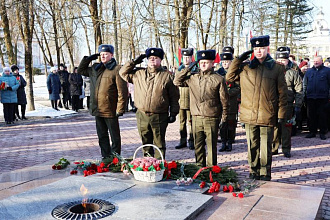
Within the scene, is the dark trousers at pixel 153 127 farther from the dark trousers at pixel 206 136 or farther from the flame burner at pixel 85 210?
the flame burner at pixel 85 210

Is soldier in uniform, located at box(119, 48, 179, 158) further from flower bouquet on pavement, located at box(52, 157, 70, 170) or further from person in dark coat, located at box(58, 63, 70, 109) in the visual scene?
person in dark coat, located at box(58, 63, 70, 109)

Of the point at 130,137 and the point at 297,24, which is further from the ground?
the point at 297,24

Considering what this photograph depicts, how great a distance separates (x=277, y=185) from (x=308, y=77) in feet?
18.1

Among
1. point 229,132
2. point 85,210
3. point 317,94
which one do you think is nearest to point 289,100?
point 229,132

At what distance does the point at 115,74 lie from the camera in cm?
644

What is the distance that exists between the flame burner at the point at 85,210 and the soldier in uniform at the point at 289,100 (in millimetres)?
4621

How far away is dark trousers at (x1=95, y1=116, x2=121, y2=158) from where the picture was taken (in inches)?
260

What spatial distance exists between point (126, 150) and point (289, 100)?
12.3 feet

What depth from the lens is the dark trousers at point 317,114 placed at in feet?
31.7

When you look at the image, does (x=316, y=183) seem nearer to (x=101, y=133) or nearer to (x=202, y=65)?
(x=202, y=65)

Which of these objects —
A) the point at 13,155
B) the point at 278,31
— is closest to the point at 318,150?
the point at 13,155

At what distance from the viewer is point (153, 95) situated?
5.94 meters

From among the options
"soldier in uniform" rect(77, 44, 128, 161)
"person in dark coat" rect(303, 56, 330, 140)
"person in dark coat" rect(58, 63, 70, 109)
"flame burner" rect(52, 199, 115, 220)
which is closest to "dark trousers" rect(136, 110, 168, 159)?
"soldier in uniform" rect(77, 44, 128, 161)

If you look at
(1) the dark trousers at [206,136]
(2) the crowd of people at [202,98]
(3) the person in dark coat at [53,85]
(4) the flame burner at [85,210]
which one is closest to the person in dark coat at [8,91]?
(3) the person in dark coat at [53,85]
